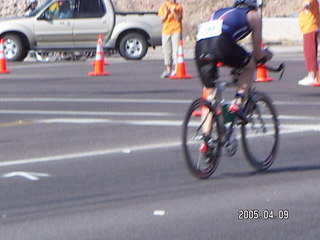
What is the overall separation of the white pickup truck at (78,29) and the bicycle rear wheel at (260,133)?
17907 millimetres

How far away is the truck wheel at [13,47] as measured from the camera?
27.8 m

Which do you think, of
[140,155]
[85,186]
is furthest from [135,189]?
[140,155]

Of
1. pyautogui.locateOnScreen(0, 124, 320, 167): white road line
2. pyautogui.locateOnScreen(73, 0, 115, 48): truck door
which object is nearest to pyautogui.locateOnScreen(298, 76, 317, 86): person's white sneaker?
pyautogui.locateOnScreen(0, 124, 320, 167): white road line

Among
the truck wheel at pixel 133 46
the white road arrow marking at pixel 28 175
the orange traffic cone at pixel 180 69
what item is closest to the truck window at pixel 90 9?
the truck wheel at pixel 133 46

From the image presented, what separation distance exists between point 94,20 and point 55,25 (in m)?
1.09

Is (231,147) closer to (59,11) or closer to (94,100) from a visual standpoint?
(94,100)

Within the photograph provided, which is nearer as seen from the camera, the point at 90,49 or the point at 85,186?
the point at 85,186

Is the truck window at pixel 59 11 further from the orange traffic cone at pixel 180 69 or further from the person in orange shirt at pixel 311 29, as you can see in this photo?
the person in orange shirt at pixel 311 29

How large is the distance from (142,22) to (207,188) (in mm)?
19015

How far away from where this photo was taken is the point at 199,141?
31.4 ft

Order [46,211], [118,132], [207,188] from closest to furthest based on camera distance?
[46,211]
[207,188]
[118,132]

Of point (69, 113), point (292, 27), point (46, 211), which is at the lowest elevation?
point (292, 27)

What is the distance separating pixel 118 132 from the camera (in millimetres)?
13234

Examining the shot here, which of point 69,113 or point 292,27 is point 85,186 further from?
point 292,27
